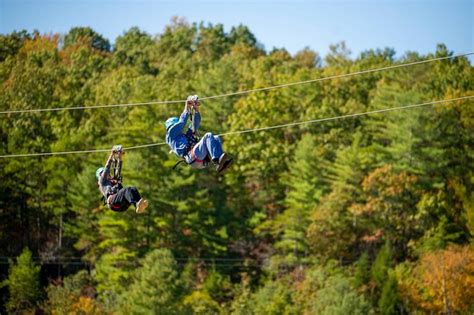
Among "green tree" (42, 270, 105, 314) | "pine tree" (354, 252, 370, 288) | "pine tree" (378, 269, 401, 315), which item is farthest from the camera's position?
"pine tree" (354, 252, 370, 288)

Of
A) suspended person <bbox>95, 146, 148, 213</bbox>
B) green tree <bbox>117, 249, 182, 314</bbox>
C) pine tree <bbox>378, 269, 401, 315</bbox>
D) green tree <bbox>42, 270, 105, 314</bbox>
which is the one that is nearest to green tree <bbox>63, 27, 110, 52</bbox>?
green tree <bbox>42, 270, 105, 314</bbox>

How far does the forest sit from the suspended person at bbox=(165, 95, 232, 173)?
23.8 metres

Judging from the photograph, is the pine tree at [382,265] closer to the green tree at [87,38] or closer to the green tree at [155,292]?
the green tree at [155,292]

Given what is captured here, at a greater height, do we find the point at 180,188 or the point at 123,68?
the point at 123,68

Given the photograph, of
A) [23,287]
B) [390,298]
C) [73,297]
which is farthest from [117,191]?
[23,287]

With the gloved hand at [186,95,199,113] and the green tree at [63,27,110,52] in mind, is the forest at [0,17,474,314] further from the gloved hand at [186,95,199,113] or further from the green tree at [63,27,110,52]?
the gloved hand at [186,95,199,113]

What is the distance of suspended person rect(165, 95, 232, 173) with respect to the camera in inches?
566

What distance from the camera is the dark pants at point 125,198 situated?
1505 centimetres

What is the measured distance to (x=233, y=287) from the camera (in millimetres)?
45531

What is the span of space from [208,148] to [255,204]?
123ft

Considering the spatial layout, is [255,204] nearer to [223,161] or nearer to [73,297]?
[73,297]

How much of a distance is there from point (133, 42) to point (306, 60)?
617 inches

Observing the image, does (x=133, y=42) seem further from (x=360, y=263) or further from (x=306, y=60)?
(x=360, y=263)

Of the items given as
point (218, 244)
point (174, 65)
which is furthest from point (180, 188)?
point (174, 65)
